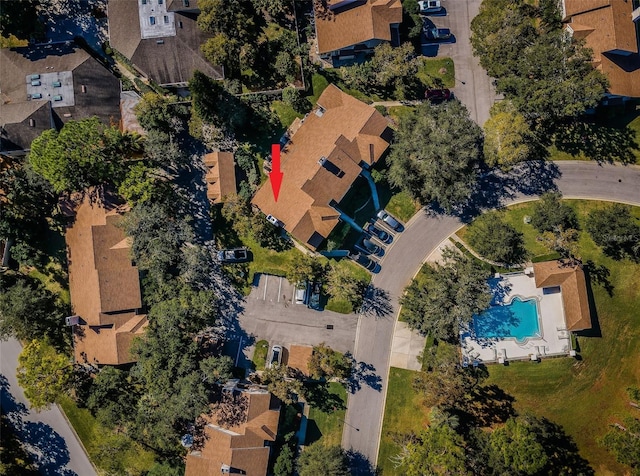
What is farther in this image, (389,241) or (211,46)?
(389,241)

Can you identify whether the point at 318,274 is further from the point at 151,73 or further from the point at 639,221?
the point at 639,221

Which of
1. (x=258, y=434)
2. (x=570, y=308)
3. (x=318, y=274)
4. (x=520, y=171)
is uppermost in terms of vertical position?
(x=520, y=171)

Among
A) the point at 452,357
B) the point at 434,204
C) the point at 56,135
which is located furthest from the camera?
the point at 434,204

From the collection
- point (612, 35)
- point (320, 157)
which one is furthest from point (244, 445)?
point (612, 35)

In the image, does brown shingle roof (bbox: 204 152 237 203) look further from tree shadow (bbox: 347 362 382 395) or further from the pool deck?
the pool deck

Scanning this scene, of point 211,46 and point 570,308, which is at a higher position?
point 211,46

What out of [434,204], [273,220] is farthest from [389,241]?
[273,220]
